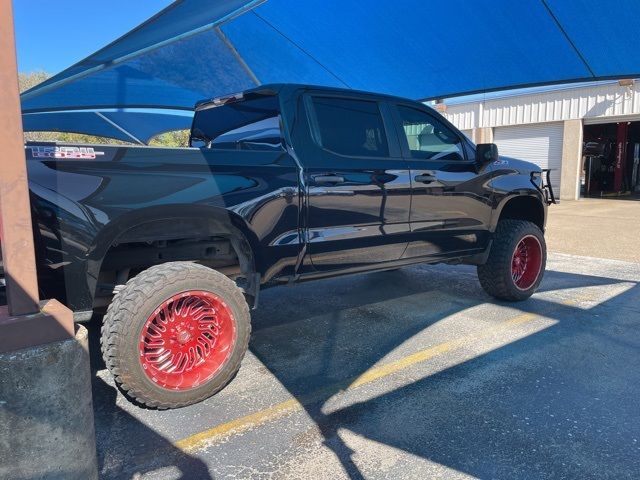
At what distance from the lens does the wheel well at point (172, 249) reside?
3.01m

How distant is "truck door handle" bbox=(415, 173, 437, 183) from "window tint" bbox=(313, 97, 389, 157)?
35 cm

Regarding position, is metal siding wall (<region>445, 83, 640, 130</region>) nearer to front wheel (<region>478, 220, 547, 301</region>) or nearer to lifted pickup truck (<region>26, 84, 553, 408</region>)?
front wheel (<region>478, 220, 547, 301</region>)

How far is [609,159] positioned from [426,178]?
23.9 m

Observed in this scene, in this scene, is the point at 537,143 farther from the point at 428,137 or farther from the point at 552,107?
the point at 428,137

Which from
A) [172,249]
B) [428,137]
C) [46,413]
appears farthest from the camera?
[428,137]

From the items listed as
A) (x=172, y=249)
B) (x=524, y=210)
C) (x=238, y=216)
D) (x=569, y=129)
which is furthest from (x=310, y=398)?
(x=569, y=129)

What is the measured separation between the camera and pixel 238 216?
320 cm

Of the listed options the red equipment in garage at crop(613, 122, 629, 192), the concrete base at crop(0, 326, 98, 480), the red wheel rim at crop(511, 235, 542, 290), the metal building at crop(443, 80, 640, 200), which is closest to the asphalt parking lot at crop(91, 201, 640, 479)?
the red wheel rim at crop(511, 235, 542, 290)

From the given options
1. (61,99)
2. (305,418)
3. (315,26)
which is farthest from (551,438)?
(61,99)

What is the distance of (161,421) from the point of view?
2887 millimetres

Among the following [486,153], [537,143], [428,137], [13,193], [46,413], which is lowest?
[46,413]

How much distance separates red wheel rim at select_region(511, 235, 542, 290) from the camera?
5305 millimetres

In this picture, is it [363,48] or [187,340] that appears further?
[363,48]

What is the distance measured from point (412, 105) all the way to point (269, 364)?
2.57 meters
